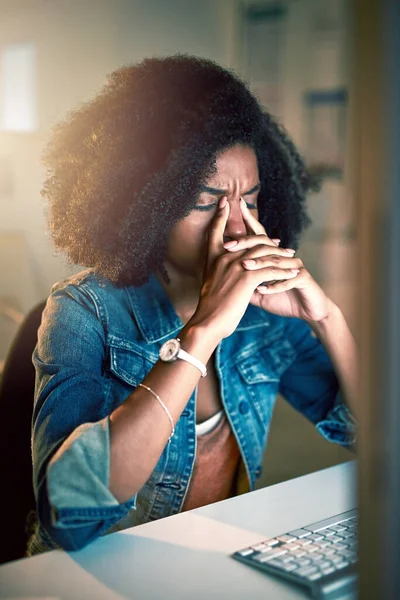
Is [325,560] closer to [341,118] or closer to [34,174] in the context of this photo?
[34,174]

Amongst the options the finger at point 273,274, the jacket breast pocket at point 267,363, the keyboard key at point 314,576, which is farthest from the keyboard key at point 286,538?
the jacket breast pocket at point 267,363

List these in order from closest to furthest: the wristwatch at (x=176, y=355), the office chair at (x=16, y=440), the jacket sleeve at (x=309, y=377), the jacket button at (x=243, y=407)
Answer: the wristwatch at (x=176, y=355)
the office chair at (x=16, y=440)
the jacket button at (x=243, y=407)
the jacket sleeve at (x=309, y=377)

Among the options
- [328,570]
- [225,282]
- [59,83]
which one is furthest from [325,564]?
[59,83]

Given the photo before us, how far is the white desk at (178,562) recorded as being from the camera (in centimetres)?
72

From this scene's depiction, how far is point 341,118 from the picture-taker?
5172 mm

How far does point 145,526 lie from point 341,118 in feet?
15.5

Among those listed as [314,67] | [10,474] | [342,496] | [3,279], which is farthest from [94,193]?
[314,67]

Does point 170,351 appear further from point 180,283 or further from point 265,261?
point 180,283

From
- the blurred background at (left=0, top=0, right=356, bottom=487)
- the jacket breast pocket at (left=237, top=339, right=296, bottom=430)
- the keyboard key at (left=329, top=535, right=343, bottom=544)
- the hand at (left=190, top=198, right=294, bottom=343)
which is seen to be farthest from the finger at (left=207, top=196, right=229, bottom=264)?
the blurred background at (left=0, top=0, right=356, bottom=487)

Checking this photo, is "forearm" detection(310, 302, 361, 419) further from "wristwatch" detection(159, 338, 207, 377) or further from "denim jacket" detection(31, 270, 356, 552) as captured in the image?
"wristwatch" detection(159, 338, 207, 377)

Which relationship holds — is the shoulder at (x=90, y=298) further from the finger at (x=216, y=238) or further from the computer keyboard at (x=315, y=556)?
the computer keyboard at (x=315, y=556)

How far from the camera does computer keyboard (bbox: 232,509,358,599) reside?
71cm

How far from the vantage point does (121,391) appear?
1.18 m

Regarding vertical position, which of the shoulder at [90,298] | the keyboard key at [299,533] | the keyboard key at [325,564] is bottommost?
the keyboard key at [299,533]
